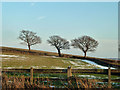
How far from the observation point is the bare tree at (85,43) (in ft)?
245

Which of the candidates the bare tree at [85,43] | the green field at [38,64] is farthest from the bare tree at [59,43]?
the green field at [38,64]

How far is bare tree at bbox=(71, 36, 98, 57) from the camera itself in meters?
74.8

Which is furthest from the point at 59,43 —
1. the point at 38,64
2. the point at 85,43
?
the point at 38,64

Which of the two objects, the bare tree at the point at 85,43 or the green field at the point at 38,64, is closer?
the green field at the point at 38,64

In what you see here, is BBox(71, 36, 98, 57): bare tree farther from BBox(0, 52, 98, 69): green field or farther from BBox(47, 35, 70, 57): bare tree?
BBox(0, 52, 98, 69): green field

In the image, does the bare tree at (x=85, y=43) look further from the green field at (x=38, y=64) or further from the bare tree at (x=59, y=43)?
the green field at (x=38, y=64)

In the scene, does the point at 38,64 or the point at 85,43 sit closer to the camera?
the point at 38,64

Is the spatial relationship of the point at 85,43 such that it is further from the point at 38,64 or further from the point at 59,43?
the point at 38,64

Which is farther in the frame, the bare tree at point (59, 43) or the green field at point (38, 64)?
the bare tree at point (59, 43)

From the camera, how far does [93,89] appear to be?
7723 mm

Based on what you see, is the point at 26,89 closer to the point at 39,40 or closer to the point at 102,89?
the point at 102,89

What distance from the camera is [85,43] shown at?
248 feet

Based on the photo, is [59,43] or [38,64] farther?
[59,43]

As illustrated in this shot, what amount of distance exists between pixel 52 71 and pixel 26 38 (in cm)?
7022
